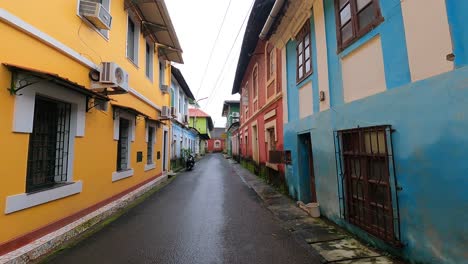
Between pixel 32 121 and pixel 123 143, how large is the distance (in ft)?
12.2

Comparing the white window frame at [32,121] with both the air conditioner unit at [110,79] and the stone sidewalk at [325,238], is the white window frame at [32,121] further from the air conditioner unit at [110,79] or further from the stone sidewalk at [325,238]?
the stone sidewalk at [325,238]

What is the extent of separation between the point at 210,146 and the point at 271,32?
45.0 m

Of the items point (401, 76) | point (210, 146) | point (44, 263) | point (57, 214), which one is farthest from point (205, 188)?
point (210, 146)

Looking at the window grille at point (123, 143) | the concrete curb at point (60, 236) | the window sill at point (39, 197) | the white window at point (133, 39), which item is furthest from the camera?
the white window at point (133, 39)

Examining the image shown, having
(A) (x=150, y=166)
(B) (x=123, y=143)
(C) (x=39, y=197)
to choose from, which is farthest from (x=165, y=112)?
(C) (x=39, y=197)

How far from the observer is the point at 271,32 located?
7.36 m

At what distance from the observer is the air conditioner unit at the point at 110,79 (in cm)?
495

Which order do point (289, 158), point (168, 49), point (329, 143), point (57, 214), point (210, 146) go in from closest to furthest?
point (57, 214), point (329, 143), point (289, 158), point (168, 49), point (210, 146)

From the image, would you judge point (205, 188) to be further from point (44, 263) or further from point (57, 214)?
point (44, 263)

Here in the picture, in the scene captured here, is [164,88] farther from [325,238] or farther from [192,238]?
[325,238]

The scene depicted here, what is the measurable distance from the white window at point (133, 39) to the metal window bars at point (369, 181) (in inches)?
253

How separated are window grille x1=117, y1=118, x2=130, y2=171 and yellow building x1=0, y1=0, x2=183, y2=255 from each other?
28 millimetres

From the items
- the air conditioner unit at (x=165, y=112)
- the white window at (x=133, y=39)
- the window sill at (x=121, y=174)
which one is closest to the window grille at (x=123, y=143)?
the window sill at (x=121, y=174)

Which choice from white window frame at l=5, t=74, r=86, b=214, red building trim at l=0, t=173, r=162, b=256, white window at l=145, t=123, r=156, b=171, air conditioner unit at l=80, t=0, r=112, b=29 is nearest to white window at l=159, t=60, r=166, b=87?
white window at l=145, t=123, r=156, b=171
